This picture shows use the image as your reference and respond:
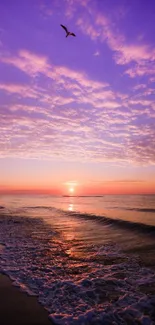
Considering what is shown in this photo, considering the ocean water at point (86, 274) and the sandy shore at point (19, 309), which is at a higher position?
the sandy shore at point (19, 309)

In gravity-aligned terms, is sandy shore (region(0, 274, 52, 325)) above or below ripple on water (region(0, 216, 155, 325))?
above

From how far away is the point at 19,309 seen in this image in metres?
6.23

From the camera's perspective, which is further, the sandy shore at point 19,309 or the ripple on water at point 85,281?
the ripple on water at point 85,281

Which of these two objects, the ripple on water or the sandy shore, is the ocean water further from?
the sandy shore

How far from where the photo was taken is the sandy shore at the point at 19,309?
5641 millimetres

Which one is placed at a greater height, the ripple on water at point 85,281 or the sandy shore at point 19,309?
the sandy shore at point 19,309

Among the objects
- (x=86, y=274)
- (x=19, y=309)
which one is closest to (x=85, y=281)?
(x=86, y=274)

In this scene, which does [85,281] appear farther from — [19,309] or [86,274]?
[19,309]

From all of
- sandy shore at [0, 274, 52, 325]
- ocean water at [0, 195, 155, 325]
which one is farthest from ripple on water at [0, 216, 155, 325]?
sandy shore at [0, 274, 52, 325]

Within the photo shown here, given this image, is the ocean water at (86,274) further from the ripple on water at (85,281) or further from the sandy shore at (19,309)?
the sandy shore at (19,309)

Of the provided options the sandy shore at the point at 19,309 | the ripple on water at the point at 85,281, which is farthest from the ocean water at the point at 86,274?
the sandy shore at the point at 19,309

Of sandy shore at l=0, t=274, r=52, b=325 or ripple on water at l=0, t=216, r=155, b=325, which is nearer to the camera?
sandy shore at l=0, t=274, r=52, b=325

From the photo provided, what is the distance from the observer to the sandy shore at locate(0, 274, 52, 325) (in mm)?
5641

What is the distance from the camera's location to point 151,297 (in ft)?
23.8
